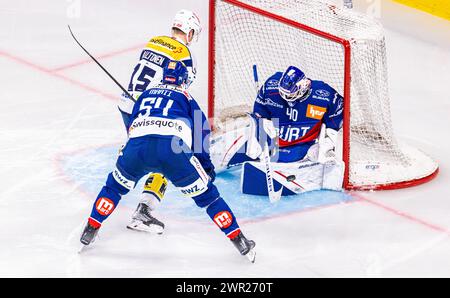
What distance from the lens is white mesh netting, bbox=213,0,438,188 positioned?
704 centimetres

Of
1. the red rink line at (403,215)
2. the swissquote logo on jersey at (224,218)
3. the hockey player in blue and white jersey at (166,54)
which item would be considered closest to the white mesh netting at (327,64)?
the red rink line at (403,215)

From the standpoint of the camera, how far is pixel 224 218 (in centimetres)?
603

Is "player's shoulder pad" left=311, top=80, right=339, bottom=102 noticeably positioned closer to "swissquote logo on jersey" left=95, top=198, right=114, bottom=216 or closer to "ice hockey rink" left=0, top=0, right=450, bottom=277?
"ice hockey rink" left=0, top=0, right=450, bottom=277

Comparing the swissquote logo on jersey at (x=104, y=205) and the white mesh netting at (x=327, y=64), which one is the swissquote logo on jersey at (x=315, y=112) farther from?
the swissquote logo on jersey at (x=104, y=205)

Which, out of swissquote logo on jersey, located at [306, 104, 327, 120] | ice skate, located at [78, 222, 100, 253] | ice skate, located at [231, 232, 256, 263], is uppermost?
swissquote logo on jersey, located at [306, 104, 327, 120]

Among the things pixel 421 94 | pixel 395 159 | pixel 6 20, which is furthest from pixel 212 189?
pixel 6 20

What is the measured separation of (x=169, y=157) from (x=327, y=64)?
1872 millimetres

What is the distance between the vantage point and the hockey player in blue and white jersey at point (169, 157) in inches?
235

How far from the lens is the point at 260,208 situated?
6738 millimetres

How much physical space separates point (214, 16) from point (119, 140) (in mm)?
919

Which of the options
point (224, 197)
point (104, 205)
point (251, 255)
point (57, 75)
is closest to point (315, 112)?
point (224, 197)

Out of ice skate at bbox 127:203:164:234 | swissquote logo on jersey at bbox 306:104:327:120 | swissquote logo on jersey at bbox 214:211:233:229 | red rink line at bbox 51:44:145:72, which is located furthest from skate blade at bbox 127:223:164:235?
red rink line at bbox 51:44:145:72

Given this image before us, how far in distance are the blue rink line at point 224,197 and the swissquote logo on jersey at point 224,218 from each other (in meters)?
0.60
